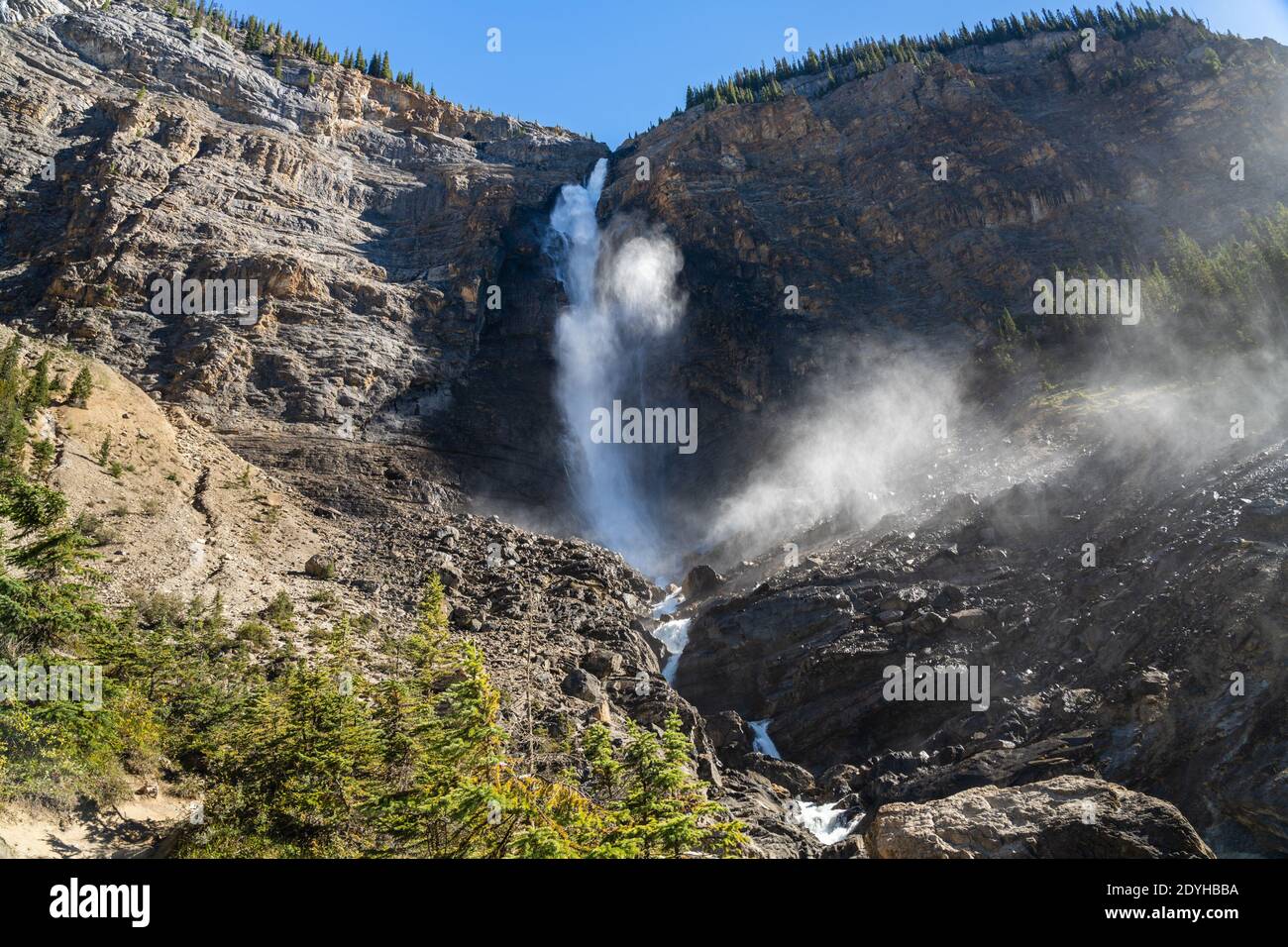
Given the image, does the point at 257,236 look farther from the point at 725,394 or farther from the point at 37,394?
the point at 725,394

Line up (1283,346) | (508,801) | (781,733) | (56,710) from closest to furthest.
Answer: (508,801) < (56,710) < (781,733) < (1283,346)

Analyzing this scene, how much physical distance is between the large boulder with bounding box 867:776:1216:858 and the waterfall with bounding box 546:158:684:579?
29579 millimetres

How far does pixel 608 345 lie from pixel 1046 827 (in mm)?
49335

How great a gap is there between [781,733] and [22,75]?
2451 inches

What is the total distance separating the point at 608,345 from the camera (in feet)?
198

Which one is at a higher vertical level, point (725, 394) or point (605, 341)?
point (605, 341)

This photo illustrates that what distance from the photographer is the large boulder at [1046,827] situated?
1468 cm

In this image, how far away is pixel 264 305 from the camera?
153 ft

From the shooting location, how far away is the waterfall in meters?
49.6

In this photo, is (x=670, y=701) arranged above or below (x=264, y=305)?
below

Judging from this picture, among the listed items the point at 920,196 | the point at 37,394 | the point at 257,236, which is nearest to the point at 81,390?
the point at 37,394

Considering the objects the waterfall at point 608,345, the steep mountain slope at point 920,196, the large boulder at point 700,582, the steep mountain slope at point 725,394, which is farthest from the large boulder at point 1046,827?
the steep mountain slope at point 920,196

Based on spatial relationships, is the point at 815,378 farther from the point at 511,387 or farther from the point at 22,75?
the point at 22,75
